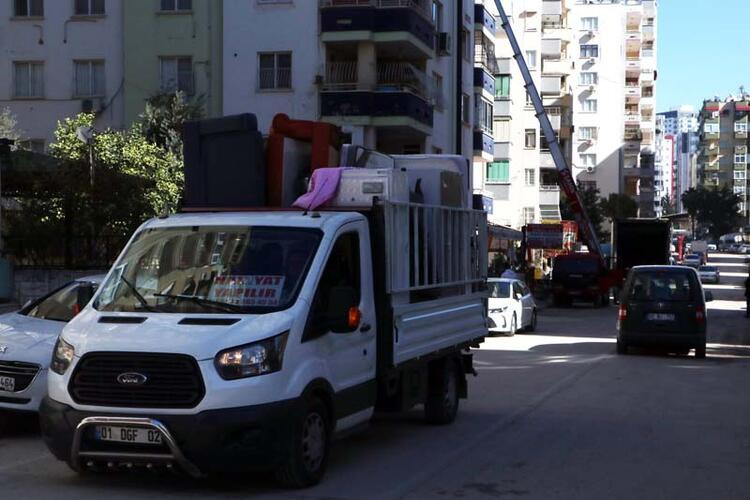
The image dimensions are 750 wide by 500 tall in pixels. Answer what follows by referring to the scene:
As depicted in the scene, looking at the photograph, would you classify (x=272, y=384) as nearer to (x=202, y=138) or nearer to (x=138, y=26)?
(x=202, y=138)

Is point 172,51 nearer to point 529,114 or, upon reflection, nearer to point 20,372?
point 20,372

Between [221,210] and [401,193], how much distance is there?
70.8 inches

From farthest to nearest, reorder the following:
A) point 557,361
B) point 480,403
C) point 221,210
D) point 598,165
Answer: point 598,165 → point 557,361 → point 480,403 → point 221,210

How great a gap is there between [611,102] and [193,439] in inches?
4338

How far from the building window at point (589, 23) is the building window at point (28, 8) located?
276 ft

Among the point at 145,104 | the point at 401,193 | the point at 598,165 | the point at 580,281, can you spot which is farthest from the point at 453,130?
the point at 598,165

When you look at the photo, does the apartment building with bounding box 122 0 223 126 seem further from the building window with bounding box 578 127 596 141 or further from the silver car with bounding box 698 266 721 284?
the building window with bounding box 578 127 596 141

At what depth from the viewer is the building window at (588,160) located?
10978 centimetres

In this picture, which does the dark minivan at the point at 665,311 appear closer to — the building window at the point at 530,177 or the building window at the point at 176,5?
the building window at the point at 176,5

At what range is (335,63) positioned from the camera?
121 feet

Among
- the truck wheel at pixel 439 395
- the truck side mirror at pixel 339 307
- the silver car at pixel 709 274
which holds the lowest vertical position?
the silver car at pixel 709 274

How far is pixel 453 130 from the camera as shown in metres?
45.0

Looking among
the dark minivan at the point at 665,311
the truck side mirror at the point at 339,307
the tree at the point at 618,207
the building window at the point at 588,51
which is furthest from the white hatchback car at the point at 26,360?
the building window at the point at 588,51

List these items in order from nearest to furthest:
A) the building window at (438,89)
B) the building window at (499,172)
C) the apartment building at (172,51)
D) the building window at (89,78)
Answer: the apartment building at (172,51), the building window at (89,78), the building window at (438,89), the building window at (499,172)
